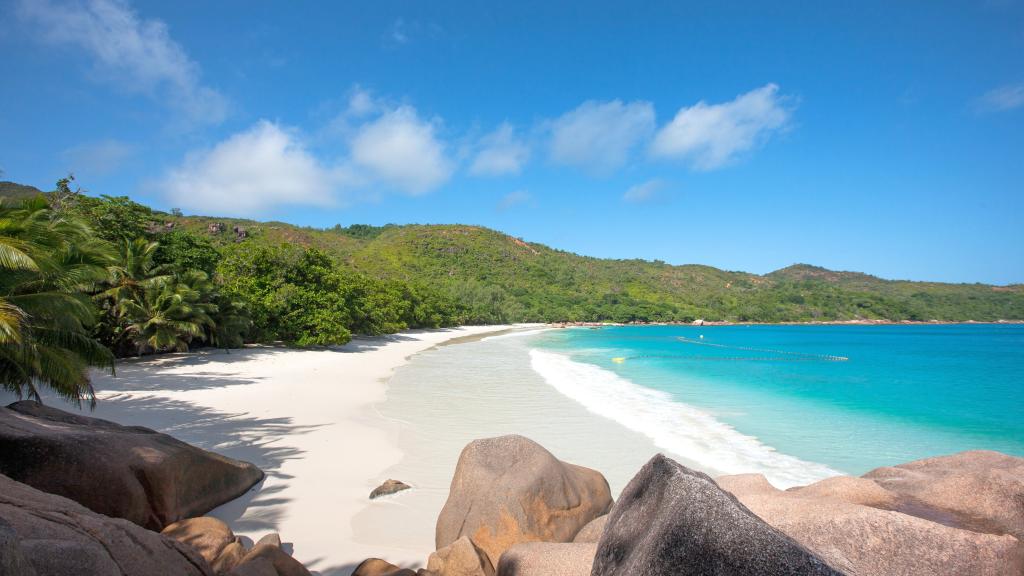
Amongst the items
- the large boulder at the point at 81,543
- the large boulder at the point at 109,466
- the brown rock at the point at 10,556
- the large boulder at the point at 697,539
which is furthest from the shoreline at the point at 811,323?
the brown rock at the point at 10,556

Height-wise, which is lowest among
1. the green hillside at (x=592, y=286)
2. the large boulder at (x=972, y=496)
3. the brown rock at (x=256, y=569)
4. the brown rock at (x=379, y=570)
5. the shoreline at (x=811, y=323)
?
the shoreline at (x=811, y=323)

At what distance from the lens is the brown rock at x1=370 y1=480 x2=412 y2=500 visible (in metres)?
7.26

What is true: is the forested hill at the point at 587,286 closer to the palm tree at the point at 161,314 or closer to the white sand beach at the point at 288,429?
the palm tree at the point at 161,314

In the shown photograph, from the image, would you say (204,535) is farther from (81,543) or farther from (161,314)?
(161,314)

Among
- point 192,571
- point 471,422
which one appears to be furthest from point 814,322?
point 192,571

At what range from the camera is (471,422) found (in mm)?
12508

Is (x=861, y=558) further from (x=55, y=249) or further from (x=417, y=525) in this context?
(x=55, y=249)

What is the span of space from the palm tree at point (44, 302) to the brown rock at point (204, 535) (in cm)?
442

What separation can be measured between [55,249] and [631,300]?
117m

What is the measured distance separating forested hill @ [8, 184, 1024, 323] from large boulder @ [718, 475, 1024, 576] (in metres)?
72.2

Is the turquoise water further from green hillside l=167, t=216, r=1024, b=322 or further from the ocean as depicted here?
green hillside l=167, t=216, r=1024, b=322

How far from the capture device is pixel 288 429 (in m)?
10.9

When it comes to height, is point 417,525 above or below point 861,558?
below

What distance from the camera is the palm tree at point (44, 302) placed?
7.21 m
